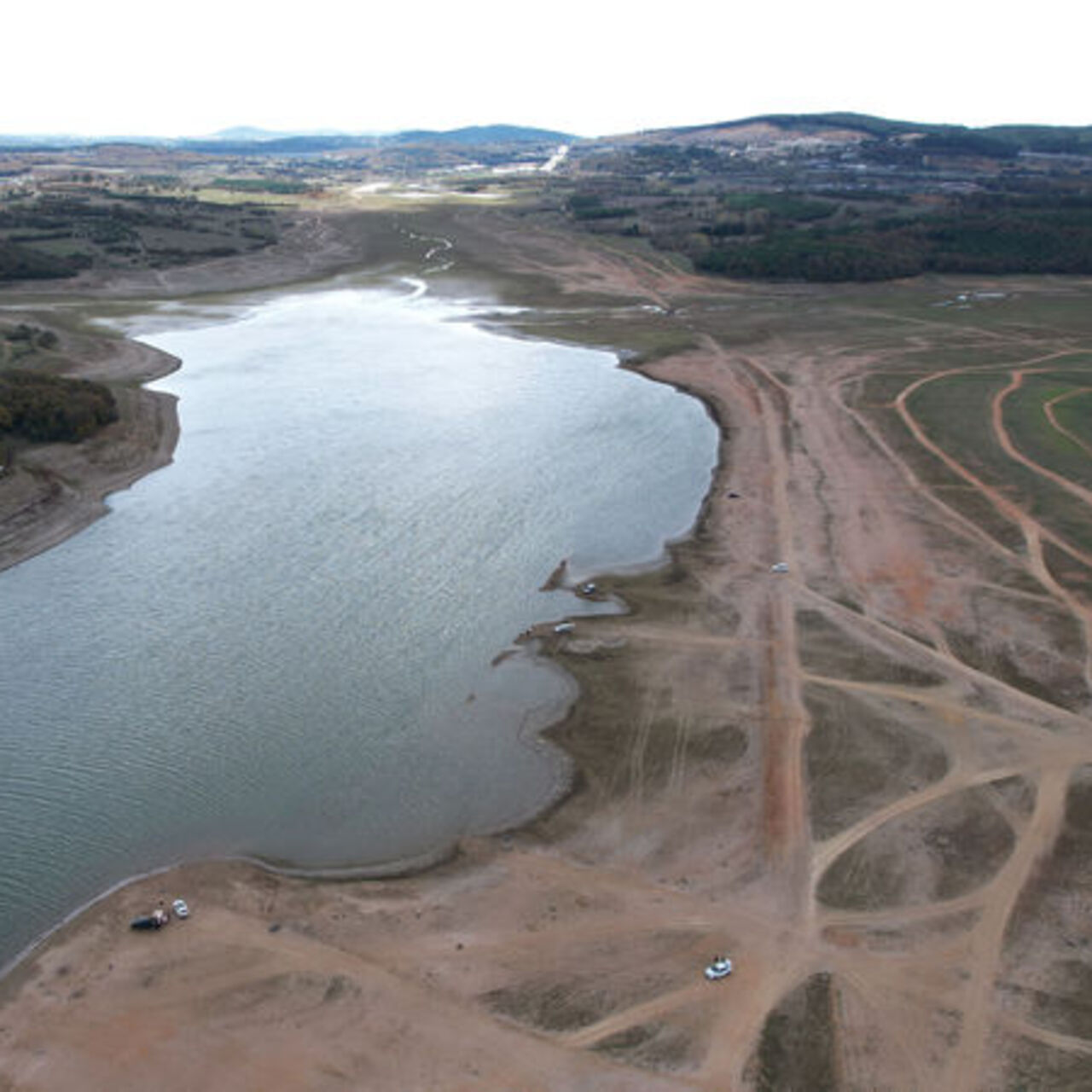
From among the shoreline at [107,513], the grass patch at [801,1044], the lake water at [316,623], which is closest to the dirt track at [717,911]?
the grass patch at [801,1044]

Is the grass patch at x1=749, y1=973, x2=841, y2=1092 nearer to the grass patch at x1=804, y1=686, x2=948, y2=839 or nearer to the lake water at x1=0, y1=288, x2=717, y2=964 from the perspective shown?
the grass patch at x1=804, y1=686, x2=948, y2=839

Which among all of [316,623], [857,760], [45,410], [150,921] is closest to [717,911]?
[857,760]

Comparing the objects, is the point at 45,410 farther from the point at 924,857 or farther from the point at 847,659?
the point at 924,857

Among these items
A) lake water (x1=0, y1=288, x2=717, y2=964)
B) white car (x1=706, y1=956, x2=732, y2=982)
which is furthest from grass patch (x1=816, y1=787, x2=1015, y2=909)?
lake water (x1=0, y1=288, x2=717, y2=964)

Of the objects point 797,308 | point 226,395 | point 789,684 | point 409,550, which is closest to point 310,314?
point 226,395

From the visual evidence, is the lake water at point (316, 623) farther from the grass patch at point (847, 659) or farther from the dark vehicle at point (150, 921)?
the grass patch at point (847, 659)

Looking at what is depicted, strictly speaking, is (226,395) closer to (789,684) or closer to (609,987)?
(789,684)
